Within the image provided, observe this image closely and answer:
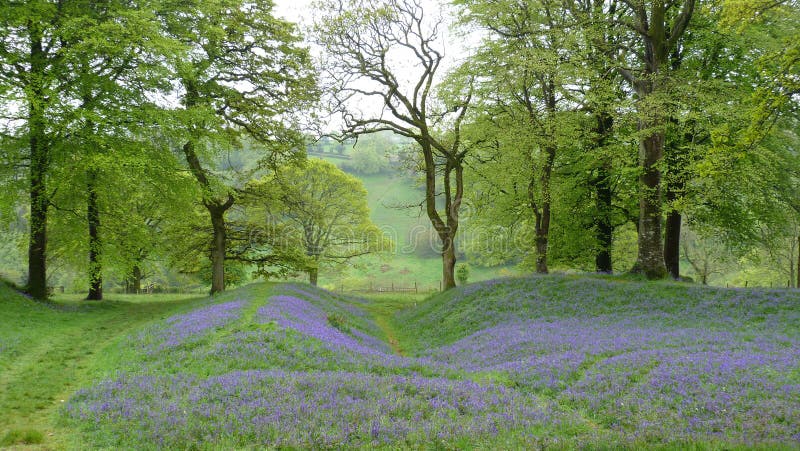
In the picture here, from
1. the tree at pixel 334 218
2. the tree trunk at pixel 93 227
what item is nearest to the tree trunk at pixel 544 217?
the tree at pixel 334 218

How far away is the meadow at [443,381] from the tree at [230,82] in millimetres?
13140

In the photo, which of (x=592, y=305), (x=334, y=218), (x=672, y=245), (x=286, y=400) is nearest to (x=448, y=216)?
(x=592, y=305)

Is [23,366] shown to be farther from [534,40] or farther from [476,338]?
[534,40]

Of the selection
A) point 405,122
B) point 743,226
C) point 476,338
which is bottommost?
point 476,338

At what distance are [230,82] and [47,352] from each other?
69.3 ft

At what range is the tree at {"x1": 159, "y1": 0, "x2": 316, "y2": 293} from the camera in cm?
2716

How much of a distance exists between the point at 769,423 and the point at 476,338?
10.7 m

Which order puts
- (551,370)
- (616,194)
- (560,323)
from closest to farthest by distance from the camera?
(551,370)
(560,323)
(616,194)

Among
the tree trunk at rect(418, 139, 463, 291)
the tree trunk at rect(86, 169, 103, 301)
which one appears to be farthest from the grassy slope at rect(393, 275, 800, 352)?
the tree trunk at rect(86, 169, 103, 301)

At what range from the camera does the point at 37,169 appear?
2327 cm

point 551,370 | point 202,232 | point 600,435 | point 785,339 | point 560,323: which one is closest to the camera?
point 600,435

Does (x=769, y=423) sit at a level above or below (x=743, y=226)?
below

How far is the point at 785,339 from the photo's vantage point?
1218cm

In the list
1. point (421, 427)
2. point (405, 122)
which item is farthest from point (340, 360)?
point (405, 122)
